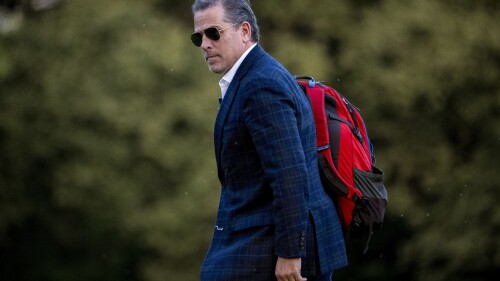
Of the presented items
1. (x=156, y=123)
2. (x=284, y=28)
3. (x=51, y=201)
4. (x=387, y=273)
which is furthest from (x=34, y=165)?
(x=387, y=273)

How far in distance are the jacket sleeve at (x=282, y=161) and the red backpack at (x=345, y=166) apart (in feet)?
0.73

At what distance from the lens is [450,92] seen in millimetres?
8523

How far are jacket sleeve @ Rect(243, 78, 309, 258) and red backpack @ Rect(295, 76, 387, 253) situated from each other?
221 millimetres

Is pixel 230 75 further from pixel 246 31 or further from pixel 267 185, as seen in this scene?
pixel 267 185

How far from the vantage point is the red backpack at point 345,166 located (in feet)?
9.91

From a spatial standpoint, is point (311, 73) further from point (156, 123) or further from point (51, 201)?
point (51, 201)

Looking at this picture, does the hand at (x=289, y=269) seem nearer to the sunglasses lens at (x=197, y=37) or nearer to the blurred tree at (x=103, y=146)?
the sunglasses lens at (x=197, y=37)

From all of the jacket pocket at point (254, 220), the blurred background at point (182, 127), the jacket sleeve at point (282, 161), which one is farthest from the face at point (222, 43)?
the blurred background at point (182, 127)

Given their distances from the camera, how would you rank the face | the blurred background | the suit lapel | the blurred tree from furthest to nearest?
the blurred tree < the blurred background < the face < the suit lapel

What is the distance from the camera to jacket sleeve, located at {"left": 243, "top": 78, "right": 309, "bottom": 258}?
9.14ft

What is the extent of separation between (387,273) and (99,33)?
158 inches

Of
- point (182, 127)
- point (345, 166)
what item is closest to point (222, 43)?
point (345, 166)

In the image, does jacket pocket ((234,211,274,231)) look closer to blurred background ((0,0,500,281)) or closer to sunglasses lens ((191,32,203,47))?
sunglasses lens ((191,32,203,47))

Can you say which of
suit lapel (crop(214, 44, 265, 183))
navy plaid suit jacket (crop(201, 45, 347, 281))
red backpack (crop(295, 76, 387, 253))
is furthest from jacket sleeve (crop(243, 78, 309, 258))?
red backpack (crop(295, 76, 387, 253))
